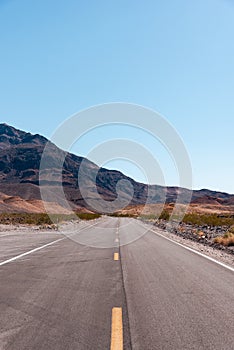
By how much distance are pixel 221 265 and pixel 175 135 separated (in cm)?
2371

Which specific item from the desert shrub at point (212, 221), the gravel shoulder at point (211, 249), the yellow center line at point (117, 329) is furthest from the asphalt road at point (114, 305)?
the desert shrub at point (212, 221)

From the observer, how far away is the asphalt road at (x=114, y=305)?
490cm

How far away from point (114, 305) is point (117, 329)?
4.48 feet

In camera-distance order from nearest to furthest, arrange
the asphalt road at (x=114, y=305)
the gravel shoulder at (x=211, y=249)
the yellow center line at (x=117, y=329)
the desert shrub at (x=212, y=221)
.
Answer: the yellow center line at (x=117, y=329), the asphalt road at (x=114, y=305), the gravel shoulder at (x=211, y=249), the desert shrub at (x=212, y=221)

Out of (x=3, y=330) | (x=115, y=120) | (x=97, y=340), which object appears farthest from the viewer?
(x=115, y=120)

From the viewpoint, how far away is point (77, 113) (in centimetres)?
3403

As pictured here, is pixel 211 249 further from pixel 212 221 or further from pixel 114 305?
pixel 212 221

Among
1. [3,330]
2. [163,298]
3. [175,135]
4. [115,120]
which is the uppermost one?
[115,120]

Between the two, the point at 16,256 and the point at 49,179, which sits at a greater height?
the point at 49,179

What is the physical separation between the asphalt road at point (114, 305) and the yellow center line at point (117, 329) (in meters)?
0.01

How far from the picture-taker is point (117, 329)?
5.29m

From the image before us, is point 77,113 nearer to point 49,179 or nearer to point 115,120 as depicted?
point 115,120

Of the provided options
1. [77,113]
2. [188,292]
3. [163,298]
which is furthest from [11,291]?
[77,113]

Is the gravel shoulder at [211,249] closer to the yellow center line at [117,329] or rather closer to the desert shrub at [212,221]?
the yellow center line at [117,329]
